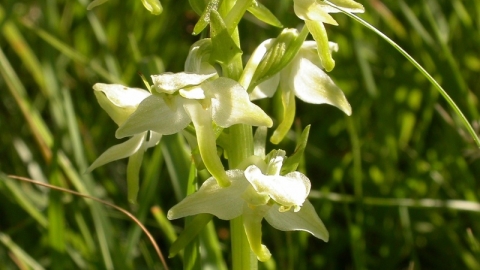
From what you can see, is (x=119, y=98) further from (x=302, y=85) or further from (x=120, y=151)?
(x=302, y=85)

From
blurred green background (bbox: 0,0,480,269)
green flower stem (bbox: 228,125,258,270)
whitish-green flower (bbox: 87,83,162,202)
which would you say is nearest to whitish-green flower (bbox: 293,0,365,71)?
green flower stem (bbox: 228,125,258,270)

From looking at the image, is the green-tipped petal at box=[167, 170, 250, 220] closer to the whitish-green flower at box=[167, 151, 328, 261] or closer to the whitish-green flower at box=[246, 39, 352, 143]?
the whitish-green flower at box=[167, 151, 328, 261]

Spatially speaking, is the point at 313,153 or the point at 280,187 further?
the point at 313,153

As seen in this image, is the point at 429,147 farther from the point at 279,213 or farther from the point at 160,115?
the point at 160,115

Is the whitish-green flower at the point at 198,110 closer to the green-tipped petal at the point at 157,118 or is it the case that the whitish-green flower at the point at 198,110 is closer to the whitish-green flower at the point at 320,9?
the green-tipped petal at the point at 157,118

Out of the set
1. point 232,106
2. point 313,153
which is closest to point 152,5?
point 232,106
